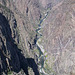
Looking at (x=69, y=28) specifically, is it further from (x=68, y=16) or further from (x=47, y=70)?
(x=47, y=70)

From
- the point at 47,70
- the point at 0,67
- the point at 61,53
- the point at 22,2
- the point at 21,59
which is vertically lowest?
the point at 47,70

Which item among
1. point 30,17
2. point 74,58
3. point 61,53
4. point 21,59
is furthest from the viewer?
point 30,17

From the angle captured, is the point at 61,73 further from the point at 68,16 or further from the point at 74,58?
the point at 68,16

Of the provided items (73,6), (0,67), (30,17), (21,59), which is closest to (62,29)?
(73,6)

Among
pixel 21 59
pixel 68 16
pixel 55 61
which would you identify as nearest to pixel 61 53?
pixel 55 61

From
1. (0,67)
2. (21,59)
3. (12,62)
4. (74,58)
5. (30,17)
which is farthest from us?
(30,17)

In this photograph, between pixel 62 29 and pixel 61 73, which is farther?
pixel 62 29

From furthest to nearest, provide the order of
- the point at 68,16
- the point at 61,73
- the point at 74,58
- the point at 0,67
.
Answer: the point at 68,16
the point at 61,73
the point at 74,58
the point at 0,67

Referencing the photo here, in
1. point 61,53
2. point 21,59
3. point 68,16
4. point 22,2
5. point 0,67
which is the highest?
point 22,2

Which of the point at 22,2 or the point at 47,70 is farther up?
the point at 22,2
